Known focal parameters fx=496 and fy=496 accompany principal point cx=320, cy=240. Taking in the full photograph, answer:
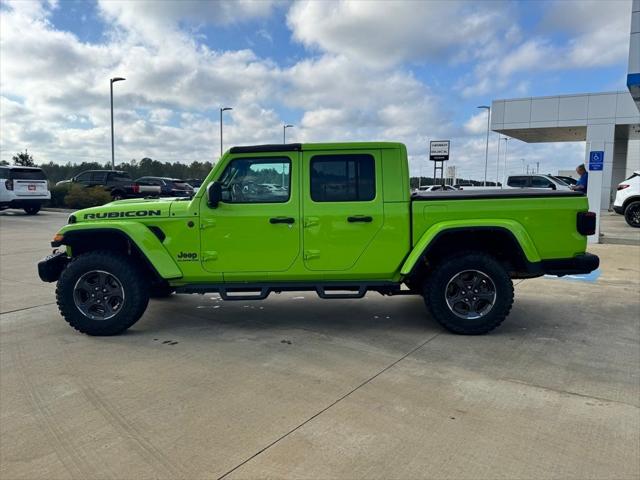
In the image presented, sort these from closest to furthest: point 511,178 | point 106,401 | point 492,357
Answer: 1. point 106,401
2. point 492,357
3. point 511,178

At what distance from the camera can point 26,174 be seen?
736 inches

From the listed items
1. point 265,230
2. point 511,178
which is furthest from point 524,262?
point 511,178

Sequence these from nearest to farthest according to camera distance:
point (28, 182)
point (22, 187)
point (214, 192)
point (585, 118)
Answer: point (214, 192), point (22, 187), point (28, 182), point (585, 118)

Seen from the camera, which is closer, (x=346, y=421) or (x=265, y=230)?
(x=346, y=421)

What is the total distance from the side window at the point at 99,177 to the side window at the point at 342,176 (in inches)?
854

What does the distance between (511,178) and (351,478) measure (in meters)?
18.2

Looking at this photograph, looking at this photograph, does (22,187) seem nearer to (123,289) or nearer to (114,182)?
(114,182)

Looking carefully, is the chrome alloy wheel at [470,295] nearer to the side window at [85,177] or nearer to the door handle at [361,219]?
the door handle at [361,219]

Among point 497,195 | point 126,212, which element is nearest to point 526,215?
point 497,195

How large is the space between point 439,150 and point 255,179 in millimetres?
15240

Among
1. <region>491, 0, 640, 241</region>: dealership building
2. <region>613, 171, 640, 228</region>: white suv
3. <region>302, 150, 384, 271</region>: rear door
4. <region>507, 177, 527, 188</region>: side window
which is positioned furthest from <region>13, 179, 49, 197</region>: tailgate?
<region>491, 0, 640, 241</region>: dealership building

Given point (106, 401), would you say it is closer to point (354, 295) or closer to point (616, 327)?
point (354, 295)

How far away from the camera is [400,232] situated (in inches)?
188

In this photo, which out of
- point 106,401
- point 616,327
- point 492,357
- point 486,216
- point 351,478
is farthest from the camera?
point 616,327
